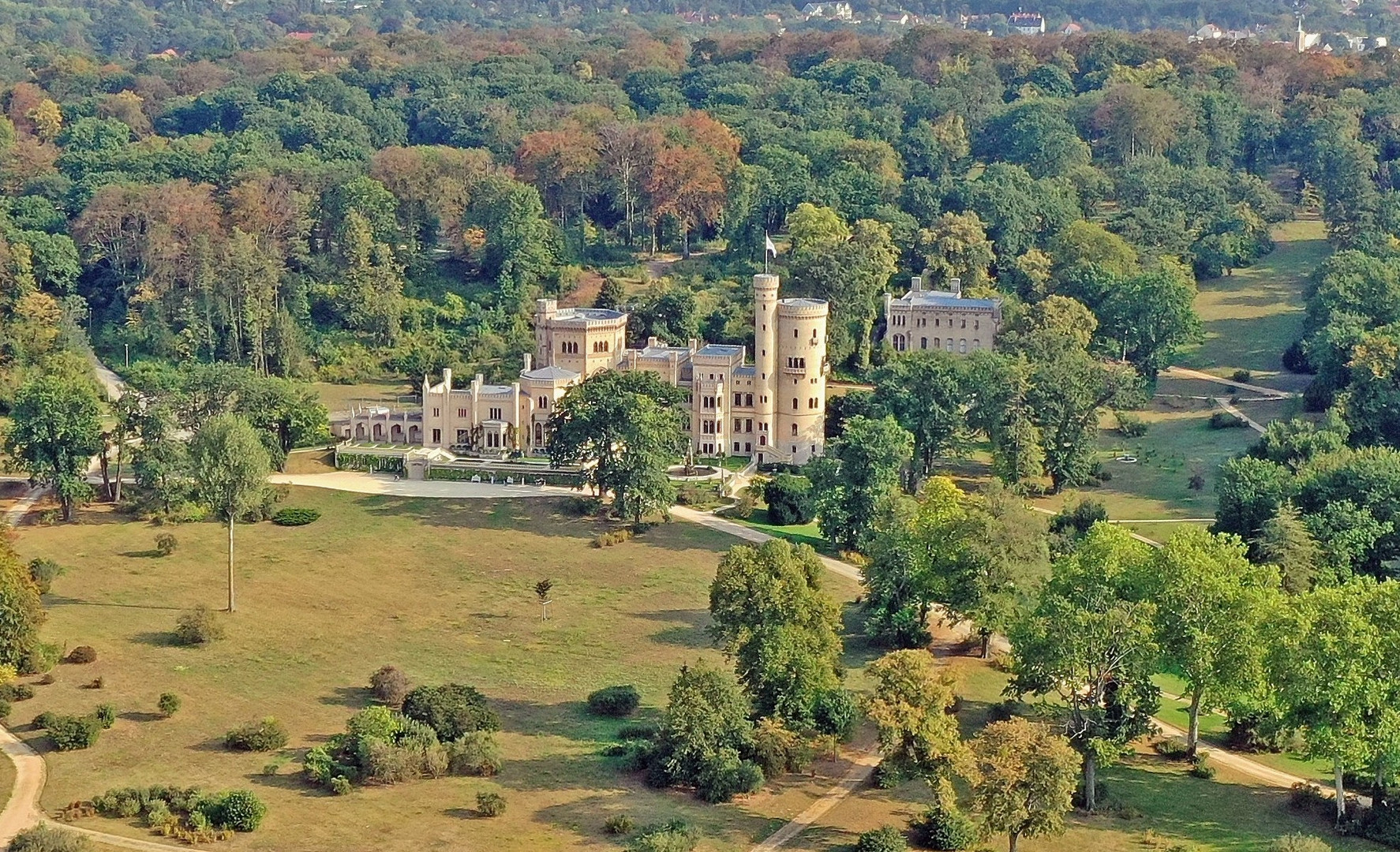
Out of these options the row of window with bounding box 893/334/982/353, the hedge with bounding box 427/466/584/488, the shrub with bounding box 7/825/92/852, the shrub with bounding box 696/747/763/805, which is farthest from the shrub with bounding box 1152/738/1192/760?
the row of window with bounding box 893/334/982/353

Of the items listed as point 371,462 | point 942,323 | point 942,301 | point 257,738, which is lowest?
point 257,738

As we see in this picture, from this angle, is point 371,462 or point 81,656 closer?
point 81,656

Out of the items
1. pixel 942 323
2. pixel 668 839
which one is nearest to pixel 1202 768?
pixel 668 839

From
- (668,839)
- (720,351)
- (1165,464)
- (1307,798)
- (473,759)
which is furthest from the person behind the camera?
(720,351)

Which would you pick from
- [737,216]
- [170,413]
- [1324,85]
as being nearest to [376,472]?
[170,413]

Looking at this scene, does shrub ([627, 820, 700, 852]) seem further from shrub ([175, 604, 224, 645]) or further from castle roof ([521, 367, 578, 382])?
castle roof ([521, 367, 578, 382])

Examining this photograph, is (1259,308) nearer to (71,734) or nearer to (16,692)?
(16,692)

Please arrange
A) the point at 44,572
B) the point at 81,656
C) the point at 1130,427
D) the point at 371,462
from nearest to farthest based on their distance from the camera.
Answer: the point at 81,656 < the point at 44,572 < the point at 371,462 < the point at 1130,427

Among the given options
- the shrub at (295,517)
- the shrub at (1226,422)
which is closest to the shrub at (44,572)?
the shrub at (295,517)
